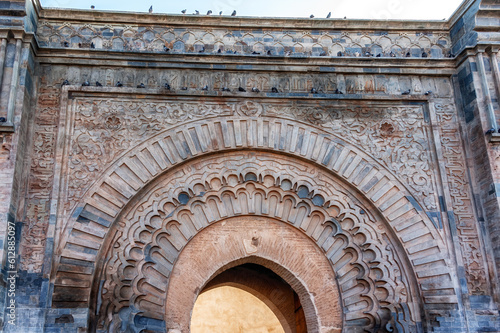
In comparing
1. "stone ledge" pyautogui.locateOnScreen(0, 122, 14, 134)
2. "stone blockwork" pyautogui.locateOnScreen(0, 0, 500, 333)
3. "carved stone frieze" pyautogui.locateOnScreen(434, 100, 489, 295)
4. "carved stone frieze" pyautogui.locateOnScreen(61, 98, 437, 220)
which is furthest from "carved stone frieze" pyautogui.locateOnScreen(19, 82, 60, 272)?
"carved stone frieze" pyautogui.locateOnScreen(434, 100, 489, 295)

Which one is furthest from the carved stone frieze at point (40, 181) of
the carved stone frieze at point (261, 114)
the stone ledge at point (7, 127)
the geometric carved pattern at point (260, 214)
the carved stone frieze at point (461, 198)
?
the carved stone frieze at point (461, 198)

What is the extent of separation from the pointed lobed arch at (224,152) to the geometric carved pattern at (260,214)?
153 millimetres

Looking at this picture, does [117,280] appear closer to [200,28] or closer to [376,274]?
[376,274]

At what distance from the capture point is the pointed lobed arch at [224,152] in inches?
217

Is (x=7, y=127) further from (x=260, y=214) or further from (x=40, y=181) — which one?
(x=260, y=214)

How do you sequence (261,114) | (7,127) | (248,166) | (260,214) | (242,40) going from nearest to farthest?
(7,127), (260,214), (248,166), (261,114), (242,40)

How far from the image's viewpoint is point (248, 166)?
20.4ft

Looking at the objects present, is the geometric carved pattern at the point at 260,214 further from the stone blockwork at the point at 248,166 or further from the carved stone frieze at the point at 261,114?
the carved stone frieze at the point at 261,114

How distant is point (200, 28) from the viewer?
6680mm

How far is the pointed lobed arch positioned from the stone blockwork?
16mm

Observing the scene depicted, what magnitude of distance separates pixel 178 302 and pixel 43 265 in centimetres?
140

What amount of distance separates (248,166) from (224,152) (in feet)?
1.04

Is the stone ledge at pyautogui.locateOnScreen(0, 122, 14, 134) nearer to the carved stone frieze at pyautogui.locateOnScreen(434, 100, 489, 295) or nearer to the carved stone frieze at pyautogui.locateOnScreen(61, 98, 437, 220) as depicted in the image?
the carved stone frieze at pyautogui.locateOnScreen(61, 98, 437, 220)

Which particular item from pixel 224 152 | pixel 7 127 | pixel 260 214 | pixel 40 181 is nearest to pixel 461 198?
pixel 260 214
